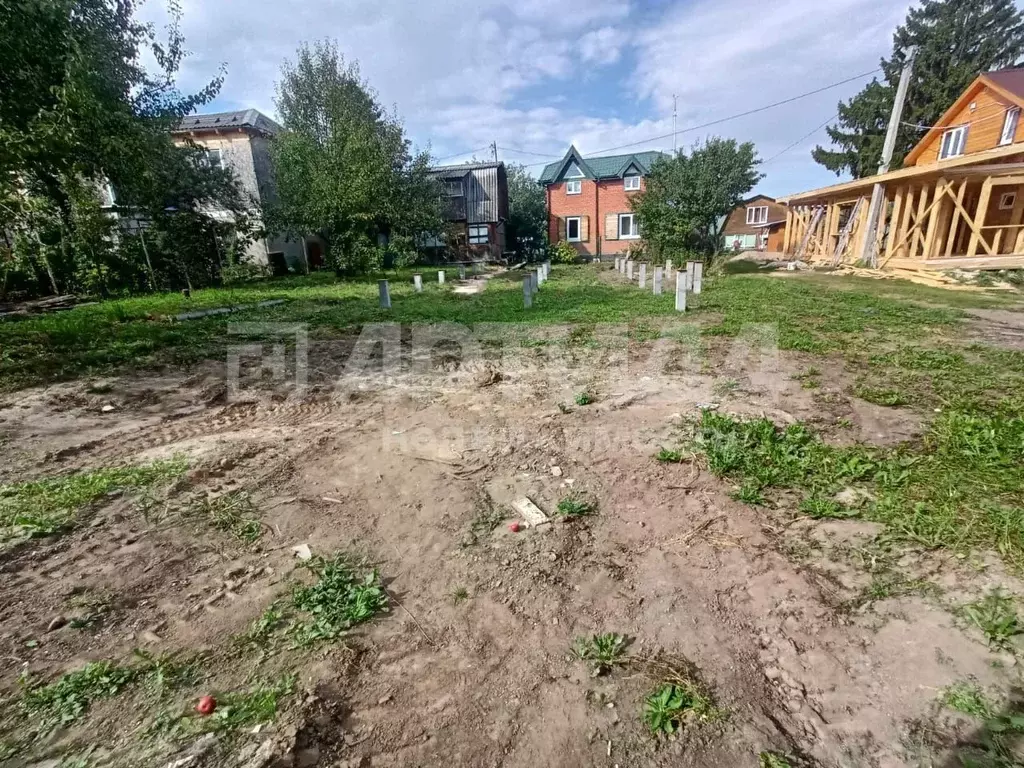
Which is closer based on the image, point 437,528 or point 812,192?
point 437,528

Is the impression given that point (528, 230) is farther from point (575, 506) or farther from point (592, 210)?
point (575, 506)

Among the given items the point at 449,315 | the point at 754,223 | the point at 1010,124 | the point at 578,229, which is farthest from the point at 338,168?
the point at 754,223

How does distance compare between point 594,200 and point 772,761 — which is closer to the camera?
point 772,761

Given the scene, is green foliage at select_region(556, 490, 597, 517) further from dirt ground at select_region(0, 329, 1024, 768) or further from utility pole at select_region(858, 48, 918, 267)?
utility pole at select_region(858, 48, 918, 267)

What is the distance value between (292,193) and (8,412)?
1789cm

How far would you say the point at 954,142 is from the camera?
2022cm

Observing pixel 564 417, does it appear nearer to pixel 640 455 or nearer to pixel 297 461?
pixel 640 455

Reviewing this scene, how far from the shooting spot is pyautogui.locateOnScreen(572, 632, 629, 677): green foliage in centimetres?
216

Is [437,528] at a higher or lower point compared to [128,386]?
lower

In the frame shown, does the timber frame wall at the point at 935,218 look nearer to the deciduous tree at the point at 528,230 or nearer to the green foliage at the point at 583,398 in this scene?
the green foliage at the point at 583,398

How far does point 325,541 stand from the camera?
10.1 feet

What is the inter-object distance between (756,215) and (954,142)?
2227cm

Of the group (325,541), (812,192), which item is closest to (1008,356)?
(325,541)

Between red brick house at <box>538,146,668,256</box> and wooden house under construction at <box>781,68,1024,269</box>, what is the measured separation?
11.4 m
